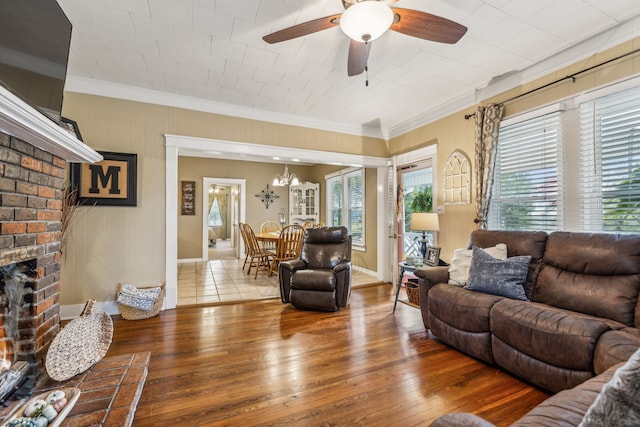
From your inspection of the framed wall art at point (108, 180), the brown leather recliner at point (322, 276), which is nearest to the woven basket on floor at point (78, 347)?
the framed wall art at point (108, 180)

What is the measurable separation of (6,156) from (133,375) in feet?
4.71

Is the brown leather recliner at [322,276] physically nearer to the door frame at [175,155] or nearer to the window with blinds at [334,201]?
the door frame at [175,155]

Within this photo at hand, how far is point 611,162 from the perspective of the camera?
2375 millimetres

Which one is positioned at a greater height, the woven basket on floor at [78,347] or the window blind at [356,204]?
the window blind at [356,204]

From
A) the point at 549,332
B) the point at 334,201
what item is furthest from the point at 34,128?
the point at 334,201

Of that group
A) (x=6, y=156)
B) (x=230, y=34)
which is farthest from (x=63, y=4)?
(x=6, y=156)

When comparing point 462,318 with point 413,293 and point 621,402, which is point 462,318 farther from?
point 621,402

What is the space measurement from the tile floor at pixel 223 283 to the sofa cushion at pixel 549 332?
9.34 feet

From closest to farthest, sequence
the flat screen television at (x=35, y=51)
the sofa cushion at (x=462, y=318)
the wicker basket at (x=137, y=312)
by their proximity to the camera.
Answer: the flat screen television at (x=35, y=51)
the sofa cushion at (x=462, y=318)
the wicker basket at (x=137, y=312)

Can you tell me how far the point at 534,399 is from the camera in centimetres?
181

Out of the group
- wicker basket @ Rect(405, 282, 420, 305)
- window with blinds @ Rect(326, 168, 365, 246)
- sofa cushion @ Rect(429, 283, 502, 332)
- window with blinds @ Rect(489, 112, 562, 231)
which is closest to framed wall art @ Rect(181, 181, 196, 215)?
window with blinds @ Rect(326, 168, 365, 246)

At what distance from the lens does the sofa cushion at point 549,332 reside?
1678mm

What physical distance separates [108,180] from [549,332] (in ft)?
14.2

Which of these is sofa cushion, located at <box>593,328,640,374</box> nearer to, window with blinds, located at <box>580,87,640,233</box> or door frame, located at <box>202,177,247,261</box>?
window with blinds, located at <box>580,87,640,233</box>
